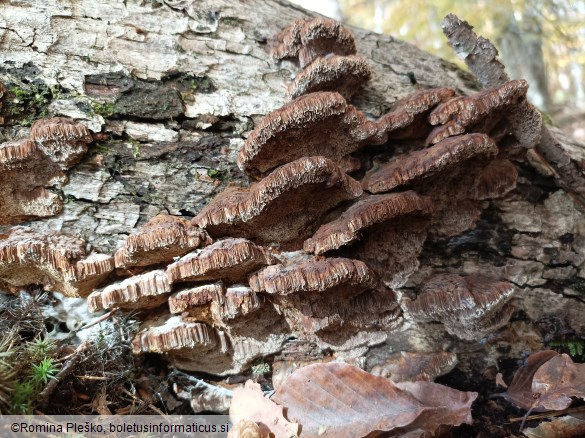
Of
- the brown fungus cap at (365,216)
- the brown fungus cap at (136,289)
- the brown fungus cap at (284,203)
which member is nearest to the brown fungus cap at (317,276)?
the brown fungus cap at (365,216)

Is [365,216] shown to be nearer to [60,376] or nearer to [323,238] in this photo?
[323,238]

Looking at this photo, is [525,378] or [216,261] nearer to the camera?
[216,261]

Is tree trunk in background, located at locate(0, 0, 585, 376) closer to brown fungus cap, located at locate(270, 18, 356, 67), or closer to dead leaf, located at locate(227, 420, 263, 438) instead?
brown fungus cap, located at locate(270, 18, 356, 67)

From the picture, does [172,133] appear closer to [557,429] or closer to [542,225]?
[542,225]

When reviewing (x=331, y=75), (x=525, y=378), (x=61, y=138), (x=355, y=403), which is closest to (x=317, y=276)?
(x=355, y=403)

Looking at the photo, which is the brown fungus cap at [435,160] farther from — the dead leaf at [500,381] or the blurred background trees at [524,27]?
the blurred background trees at [524,27]
